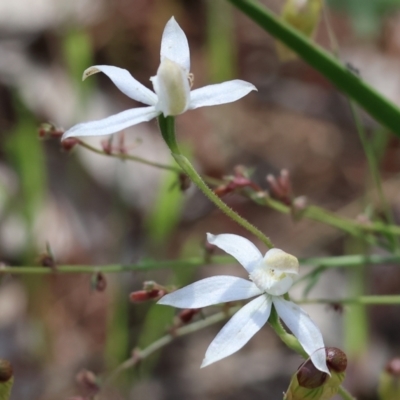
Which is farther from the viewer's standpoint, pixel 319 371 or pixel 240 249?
pixel 240 249

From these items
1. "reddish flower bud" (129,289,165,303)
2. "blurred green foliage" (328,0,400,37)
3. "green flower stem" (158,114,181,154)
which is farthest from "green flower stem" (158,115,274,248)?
"blurred green foliage" (328,0,400,37)

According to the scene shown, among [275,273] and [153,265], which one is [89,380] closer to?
[153,265]

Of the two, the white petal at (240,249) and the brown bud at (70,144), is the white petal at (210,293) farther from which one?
the brown bud at (70,144)

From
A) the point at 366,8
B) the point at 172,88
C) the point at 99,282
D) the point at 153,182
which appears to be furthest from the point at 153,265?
the point at 153,182

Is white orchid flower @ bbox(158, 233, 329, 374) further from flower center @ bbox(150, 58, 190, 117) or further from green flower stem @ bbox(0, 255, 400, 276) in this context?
green flower stem @ bbox(0, 255, 400, 276)

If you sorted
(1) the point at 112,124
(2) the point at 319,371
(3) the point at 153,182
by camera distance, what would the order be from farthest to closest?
(3) the point at 153,182, (1) the point at 112,124, (2) the point at 319,371

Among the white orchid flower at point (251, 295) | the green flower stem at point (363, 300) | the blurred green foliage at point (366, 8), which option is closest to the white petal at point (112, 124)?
the white orchid flower at point (251, 295)

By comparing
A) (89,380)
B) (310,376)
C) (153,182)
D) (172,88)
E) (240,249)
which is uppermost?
(172,88)
